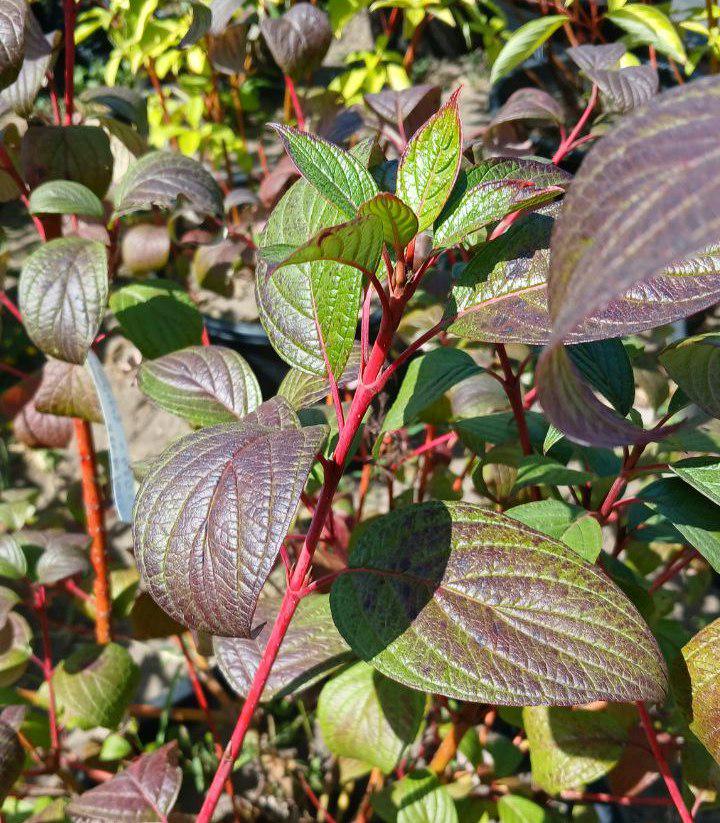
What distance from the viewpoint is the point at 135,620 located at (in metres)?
1.08

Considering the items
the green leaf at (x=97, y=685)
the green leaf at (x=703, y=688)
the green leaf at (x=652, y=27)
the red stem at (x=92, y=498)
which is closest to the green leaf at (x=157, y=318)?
the red stem at (x=92, y=498)

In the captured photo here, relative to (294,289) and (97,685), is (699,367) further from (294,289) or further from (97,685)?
(97,685)

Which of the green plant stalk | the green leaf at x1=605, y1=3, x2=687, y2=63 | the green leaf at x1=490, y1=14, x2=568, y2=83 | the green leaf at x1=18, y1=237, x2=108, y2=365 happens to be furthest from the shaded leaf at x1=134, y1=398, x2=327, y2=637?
the green leaf at x1=605, y1=3, x2=687, y2=63

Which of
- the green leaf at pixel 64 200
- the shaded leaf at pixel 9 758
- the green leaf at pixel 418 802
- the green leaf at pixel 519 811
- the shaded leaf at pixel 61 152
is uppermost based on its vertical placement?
the shaded leaf at pixel 61 152

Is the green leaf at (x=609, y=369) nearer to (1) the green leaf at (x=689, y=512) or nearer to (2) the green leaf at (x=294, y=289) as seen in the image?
(1) the green leaf at (x=689, y=512)

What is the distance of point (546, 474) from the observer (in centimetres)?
79

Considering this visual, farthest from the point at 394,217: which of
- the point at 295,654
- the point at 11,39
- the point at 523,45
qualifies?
the point at 523,45

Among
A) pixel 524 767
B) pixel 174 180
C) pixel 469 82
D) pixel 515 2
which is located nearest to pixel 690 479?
pixel 174 180

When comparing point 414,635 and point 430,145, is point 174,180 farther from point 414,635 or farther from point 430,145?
point 414,635

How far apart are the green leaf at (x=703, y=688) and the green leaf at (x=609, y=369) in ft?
0.74

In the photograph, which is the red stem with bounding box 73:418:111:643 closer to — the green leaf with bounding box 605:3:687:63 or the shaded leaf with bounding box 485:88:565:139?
the shaded leaf with bounding box 485:88:565:139

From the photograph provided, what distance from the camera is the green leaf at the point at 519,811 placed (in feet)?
3.36

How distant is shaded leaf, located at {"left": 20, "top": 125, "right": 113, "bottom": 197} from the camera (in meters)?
1.05

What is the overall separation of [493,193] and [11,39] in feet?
2.07
